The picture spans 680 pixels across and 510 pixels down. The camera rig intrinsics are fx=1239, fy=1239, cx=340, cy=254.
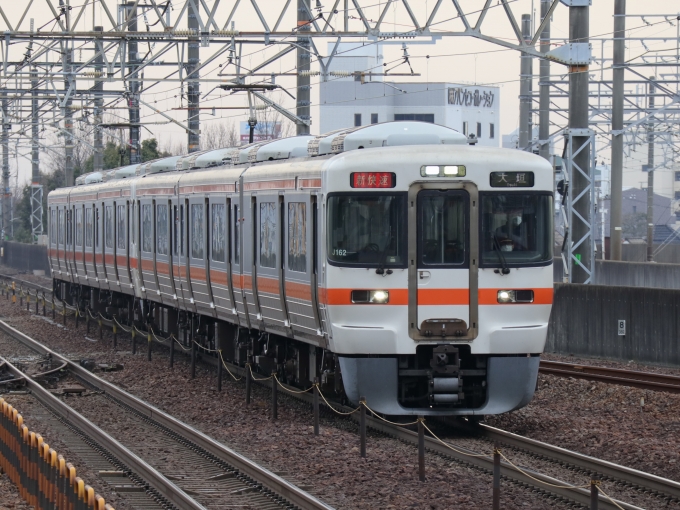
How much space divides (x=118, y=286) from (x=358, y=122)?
208 ft

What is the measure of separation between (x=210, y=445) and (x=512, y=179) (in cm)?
401

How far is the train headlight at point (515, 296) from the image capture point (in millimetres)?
→ 12375

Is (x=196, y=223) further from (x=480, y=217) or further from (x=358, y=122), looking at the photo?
(x=358, y=122)

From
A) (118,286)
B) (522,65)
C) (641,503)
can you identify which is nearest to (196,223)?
(118,286)

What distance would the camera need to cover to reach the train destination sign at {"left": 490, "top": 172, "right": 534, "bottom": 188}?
40.8 ft

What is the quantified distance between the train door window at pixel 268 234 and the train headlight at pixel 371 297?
2.81 meters

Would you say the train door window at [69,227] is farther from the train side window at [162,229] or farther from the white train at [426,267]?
the white train at [426,267]

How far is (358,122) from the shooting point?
8750 centimetres

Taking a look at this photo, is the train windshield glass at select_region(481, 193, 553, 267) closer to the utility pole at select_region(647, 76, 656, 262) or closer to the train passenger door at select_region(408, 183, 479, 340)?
the train passenger door at select_region(408, 183, 479, 340)

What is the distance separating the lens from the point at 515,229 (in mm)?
12492

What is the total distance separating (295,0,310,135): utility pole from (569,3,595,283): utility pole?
4.77 meters

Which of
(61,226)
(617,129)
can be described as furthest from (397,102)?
(61,226)

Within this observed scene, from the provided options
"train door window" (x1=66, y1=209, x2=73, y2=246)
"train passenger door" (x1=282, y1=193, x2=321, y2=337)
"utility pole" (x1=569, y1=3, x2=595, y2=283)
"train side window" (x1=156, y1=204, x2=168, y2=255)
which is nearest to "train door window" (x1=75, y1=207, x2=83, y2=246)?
"train door window" (x1=66, y1=209, x2=73, y2=246)

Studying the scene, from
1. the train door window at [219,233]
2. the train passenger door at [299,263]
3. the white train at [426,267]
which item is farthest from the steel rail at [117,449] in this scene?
the train door window at [219,233]
